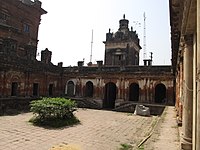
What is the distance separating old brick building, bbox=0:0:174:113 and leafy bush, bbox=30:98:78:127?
567 centimetres

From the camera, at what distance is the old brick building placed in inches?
844

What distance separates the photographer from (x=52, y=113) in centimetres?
1455

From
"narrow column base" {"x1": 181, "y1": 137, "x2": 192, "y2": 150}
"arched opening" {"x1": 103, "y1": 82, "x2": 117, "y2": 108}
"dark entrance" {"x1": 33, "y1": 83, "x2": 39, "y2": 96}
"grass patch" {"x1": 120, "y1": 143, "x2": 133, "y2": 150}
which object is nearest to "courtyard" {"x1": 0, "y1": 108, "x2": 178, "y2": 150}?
"grass patch" {"x1": 120, "y1": 143, "x2": 133, "y2": 150}

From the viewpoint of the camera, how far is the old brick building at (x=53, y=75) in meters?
21.4

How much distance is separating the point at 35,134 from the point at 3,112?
8091 millimetres

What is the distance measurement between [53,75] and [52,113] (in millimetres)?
13506

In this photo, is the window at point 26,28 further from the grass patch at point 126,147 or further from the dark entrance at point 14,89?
the grass patch at point 126,147

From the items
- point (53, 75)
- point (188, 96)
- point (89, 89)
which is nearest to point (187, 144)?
point (188, 96)

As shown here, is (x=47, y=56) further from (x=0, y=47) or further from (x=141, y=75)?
(x=141, y=75)

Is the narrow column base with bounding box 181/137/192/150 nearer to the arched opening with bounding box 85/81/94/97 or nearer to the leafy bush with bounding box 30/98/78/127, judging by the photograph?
the leafy bush with bounding box 30/98/78/127

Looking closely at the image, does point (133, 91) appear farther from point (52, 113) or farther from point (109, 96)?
point (52, 113)

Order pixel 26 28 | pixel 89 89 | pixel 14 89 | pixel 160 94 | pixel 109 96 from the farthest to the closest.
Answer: pixel 89 89 → pixel 109 96 → pixel 26 28 → pixel 160 94 → pixel 14 89

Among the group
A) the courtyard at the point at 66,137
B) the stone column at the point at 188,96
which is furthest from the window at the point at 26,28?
the stone column at the point at 188,96

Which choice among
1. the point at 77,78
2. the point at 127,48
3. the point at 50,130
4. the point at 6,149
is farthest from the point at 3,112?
the point at 127,48
